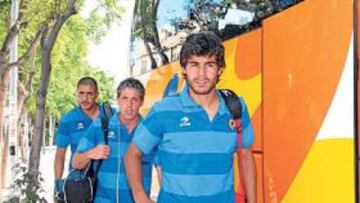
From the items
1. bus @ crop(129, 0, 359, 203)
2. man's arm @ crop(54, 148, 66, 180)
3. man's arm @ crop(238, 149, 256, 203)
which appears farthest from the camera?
man's arm @ crop(54, 148, 66, 180)

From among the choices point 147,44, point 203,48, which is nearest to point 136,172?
point 203,48

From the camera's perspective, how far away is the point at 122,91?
4.04m

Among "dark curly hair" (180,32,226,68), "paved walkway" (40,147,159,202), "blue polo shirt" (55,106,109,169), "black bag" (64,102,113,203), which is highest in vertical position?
"dark curly hair" (180,32,226,68)

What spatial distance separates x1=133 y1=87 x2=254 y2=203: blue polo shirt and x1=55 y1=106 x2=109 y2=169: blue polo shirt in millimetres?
2873

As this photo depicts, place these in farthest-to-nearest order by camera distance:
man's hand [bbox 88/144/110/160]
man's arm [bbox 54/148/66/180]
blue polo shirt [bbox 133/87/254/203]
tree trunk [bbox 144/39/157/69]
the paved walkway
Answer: tree trunk [bbox 144/39/157/69]
man's arm [bbox 54/148/66/180]
the paved walkway
man's hand [bbox 88/144/110/160]
blue polo shirt [bbox 133/87/254/203]

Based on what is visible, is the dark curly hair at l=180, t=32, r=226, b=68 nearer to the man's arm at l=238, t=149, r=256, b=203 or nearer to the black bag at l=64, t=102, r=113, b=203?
the man's arm at l=238, t=149, r=256, b=203

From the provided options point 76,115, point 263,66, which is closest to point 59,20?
point 76,115

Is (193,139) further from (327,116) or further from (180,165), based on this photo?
(327,116)

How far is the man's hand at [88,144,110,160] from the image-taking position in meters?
3.96

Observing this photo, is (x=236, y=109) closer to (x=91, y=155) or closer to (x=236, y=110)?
(x=236, y=110)

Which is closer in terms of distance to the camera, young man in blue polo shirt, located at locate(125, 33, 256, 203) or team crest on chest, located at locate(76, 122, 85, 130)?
young man in blue polo shirt, located at locate(125, 33, 256, 203)

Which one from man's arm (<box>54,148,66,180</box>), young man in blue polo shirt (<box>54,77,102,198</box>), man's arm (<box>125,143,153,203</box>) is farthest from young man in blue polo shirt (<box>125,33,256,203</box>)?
man's arm (<box>54,148,66,180</box>)

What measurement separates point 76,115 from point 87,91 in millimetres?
248

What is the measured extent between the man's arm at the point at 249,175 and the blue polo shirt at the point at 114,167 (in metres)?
0.97
